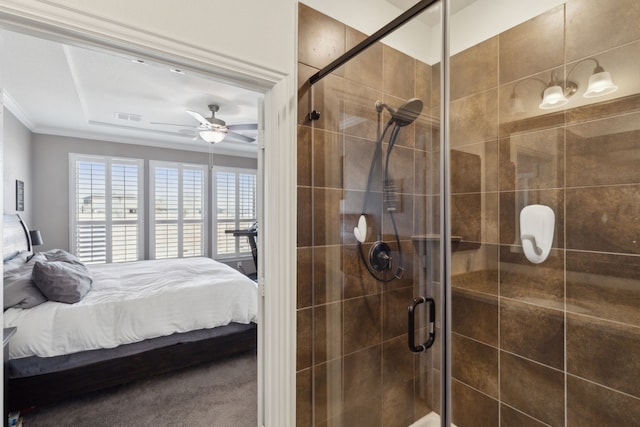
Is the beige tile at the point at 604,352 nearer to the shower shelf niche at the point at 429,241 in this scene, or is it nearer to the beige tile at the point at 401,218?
the shower shelf niche at the point at 429,241

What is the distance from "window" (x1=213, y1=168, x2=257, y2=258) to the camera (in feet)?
19.3

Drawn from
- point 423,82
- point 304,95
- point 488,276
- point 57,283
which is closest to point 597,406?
point 488,276

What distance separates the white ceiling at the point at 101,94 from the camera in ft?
8.03

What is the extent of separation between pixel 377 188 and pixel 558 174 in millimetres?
934

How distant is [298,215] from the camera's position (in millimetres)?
1502

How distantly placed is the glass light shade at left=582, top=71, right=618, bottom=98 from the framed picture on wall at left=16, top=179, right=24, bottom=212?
547cm

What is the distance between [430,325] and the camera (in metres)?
1.21

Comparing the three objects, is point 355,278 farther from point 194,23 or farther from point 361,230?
point 194,23

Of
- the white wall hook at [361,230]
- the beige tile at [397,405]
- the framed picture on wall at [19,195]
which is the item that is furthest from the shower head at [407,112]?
the framed picture on wall at [19,195]

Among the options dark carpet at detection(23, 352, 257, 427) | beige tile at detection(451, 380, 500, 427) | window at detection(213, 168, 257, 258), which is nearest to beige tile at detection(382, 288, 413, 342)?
beige tile at detection(451, 380, 500, 427)

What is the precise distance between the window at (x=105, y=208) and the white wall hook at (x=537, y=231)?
550 cm

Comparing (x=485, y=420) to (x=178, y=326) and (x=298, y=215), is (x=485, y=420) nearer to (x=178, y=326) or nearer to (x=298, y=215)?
(x=298, y=215)

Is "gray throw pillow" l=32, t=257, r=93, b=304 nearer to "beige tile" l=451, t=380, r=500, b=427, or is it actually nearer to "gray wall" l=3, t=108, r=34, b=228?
"gray wall" l=3, t=108, r=34, b=228

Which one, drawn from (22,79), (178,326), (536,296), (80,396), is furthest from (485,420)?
(22,79)
